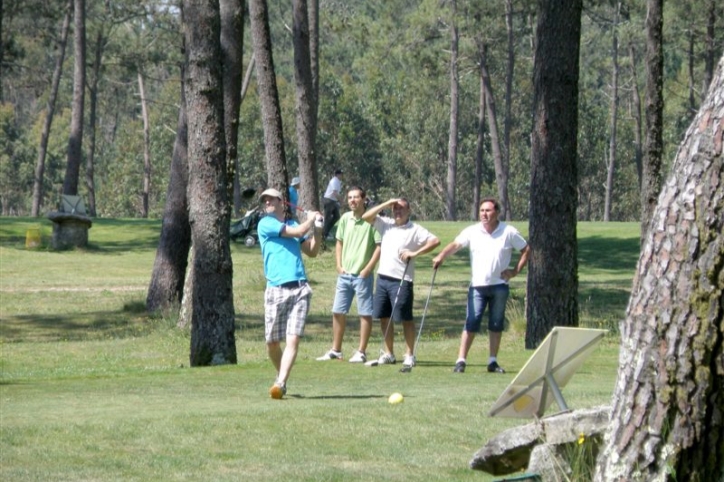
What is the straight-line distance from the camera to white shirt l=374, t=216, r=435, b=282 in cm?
→ 1453

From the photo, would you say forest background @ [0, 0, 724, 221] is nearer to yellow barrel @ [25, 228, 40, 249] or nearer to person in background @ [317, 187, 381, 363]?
yellow barrel @ [25, 228, 40, 249]

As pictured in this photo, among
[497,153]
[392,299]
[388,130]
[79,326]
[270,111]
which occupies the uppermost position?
[388,130]

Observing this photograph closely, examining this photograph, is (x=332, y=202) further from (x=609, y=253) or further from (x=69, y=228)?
(x=609, y=253)

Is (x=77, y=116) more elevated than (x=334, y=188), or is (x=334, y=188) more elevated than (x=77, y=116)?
(x=77, y=116)

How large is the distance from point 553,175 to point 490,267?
4.02 m

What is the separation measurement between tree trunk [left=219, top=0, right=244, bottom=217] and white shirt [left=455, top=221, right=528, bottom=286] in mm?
6345

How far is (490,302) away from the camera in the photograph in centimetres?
1405

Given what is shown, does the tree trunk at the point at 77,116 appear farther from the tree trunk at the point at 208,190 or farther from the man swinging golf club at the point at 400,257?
the man swinging golf club at the point at 400,257

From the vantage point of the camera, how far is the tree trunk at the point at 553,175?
17375 millimetres

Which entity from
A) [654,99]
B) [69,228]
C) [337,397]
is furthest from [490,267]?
[69,228]

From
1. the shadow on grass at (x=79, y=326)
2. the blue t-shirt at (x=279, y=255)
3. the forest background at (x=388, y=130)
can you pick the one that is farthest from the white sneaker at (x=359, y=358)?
the forest background at (x=388, y=130)

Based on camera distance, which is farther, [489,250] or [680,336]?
[489,250]

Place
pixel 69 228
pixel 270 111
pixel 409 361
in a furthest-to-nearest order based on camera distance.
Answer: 1. pixel 69 228
2. pixel 270 111
3. pixel 409 361

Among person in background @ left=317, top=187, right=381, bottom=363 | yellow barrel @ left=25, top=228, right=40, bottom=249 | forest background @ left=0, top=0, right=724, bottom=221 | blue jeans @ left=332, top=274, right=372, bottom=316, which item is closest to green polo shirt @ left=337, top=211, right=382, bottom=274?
person in background @ left=317, top=187, right=381, bottom=363
